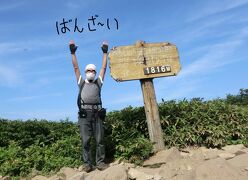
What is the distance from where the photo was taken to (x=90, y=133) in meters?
7.72

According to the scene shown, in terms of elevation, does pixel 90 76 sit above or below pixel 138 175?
above

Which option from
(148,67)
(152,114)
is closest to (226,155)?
(152,114)

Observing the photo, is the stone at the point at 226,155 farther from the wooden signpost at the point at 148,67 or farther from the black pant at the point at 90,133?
the black pant at the point at 90,133

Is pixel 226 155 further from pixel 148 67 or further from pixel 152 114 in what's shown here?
pixel 148 67

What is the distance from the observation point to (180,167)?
23.1 feet

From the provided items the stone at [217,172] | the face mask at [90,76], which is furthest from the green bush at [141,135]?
the stone at [217,172]

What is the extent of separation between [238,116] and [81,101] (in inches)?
137

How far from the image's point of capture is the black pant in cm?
761

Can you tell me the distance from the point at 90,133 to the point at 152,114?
1.27 m

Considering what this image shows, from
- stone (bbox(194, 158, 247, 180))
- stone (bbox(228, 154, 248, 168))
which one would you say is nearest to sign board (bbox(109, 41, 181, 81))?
stone (bbox(228, 154, 248, 168))

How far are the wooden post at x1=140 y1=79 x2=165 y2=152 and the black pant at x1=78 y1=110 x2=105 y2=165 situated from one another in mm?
1015

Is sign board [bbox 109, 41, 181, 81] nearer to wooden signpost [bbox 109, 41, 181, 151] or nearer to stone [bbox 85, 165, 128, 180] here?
wooden signpost [bbox 109, 41, 181, 151]

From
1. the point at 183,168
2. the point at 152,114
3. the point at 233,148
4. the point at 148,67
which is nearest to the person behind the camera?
the point at 183,168

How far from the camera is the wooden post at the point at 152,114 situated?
8141mm
